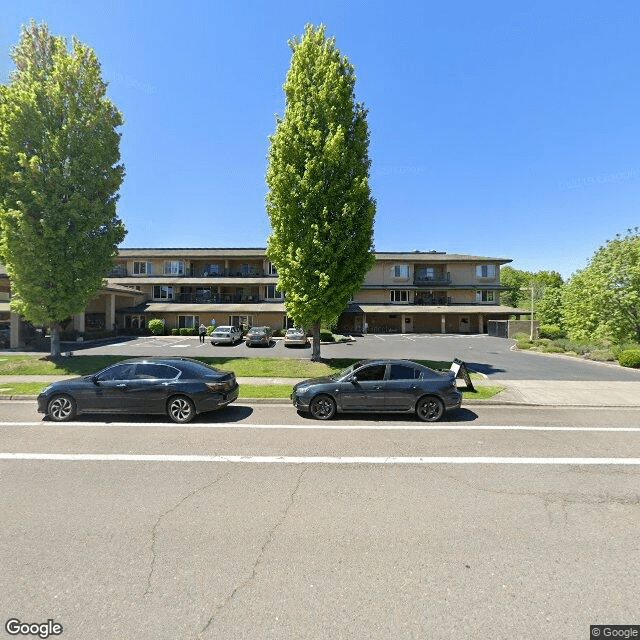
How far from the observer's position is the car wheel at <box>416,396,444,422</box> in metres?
8.69

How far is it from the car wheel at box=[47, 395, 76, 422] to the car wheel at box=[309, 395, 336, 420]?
6.19m

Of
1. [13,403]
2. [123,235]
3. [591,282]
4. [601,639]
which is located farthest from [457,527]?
[591,282]

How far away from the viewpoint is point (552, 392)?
39.4 feet

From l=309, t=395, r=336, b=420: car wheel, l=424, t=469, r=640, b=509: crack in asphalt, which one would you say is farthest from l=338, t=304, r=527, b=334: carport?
l=424, t=469, r=640, b=509: crack in asphalt

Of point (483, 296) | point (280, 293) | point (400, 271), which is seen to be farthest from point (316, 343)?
point (483, 296)

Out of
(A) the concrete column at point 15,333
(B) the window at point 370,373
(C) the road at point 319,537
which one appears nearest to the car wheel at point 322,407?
(B) the window at point 370,373

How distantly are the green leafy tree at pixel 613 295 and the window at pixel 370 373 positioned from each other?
2383 centimetres

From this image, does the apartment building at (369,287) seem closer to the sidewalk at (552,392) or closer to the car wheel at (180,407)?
the sidewalk at (552,392)

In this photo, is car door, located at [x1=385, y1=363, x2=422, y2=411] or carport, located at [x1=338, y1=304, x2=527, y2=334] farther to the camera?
carport, located at [x1=338, y1=304, x2=527, y2=334]

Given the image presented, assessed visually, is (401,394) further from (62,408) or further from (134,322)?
(134,322)

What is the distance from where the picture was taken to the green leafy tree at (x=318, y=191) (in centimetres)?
1527
